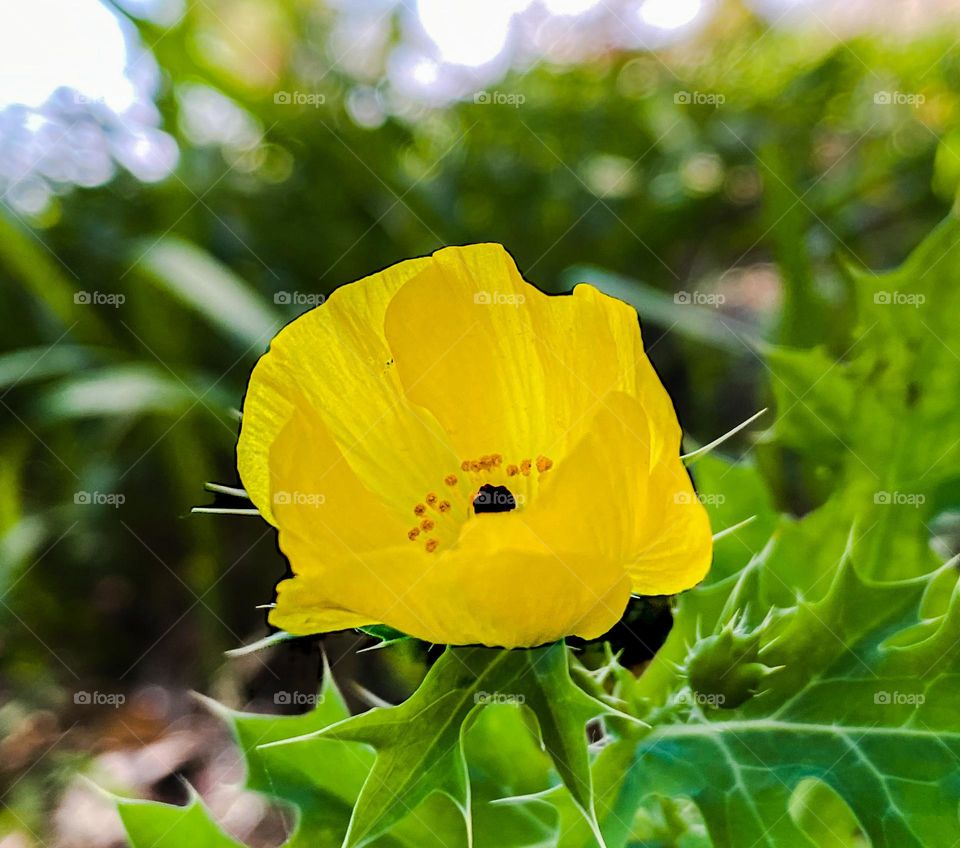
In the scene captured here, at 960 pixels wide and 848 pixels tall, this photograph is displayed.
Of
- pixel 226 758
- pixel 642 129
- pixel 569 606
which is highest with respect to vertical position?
pixel 642 129

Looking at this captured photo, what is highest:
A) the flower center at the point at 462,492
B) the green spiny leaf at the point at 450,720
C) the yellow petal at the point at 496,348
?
the yellow petal at the point at 496,348

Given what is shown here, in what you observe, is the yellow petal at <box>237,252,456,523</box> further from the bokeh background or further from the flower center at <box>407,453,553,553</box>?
the bokeh background

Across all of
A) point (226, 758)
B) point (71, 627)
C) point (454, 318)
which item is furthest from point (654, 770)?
point (71, 627)

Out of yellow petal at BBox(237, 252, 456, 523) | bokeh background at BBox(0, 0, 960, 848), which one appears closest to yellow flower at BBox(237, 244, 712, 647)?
yellow petal at BBox(237, 252, 456, 523)

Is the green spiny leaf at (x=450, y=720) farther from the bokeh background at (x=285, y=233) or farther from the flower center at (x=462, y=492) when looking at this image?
the bokeh background at (x=285, y=233)

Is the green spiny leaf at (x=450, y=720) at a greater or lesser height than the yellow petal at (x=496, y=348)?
lesser

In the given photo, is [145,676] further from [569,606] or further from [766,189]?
[766,189]

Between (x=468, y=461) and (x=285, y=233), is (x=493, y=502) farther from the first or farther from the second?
(x=285, y=233)

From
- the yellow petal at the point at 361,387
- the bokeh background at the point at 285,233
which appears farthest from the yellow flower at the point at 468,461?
the bokeh background at the point at 285,233
